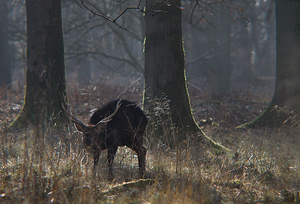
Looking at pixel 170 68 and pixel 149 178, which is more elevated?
pixel 170 68

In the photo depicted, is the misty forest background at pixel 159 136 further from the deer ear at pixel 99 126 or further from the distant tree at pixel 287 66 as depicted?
the deer ear at pixel 99 126

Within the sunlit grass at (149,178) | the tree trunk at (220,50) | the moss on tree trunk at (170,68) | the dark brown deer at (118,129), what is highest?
→ the tree trunk at (220,50)

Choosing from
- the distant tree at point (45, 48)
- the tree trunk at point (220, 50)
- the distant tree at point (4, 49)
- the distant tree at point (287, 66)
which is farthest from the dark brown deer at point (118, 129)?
the distant tree at point (4, 49)

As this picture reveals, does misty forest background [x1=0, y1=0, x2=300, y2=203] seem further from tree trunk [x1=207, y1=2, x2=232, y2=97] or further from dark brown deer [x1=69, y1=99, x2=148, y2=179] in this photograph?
tree trunk [x1=207, y1=2, x2=232, y2=97]

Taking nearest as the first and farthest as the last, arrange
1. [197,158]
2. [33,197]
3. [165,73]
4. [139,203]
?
[33,197] < [139,203] < [197,158] < [165,73]

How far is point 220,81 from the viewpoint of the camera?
736 inches

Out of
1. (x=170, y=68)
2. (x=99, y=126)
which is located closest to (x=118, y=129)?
(x=99, y=126)

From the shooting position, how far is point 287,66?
8.25 metres

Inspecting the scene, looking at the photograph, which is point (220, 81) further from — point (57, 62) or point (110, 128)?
point (110, 128)

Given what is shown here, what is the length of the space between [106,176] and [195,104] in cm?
723

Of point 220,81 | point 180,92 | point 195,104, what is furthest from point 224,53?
point 180,92

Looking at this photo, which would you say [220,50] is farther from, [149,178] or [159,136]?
[149,178]

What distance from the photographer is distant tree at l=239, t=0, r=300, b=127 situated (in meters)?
8.11

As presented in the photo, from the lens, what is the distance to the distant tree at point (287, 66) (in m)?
8.11
